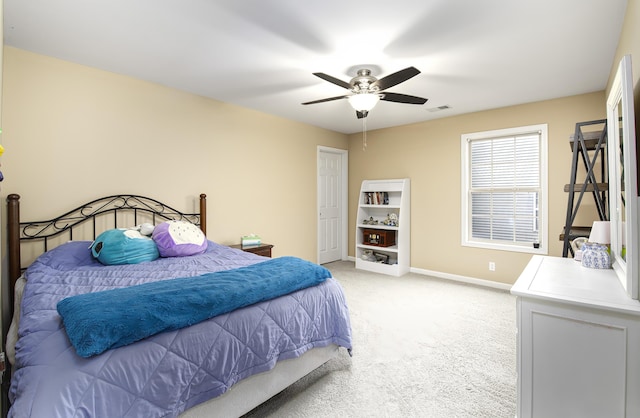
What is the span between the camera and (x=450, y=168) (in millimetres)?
4586

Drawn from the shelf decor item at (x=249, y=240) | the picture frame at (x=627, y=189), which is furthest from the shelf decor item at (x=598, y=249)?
the shelf decor item at (x=249, y=240)

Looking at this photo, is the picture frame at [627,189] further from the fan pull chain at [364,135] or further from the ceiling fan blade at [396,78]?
the fan pull chain at [364,135]

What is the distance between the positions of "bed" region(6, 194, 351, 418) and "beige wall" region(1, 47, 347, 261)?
442mm

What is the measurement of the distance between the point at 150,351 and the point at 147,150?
258 centimetres

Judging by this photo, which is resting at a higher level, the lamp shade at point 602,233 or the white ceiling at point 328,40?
the white ceiling at point 328,40

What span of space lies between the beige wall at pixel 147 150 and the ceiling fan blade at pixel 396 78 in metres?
2.21

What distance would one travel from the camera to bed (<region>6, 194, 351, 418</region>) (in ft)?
3.78

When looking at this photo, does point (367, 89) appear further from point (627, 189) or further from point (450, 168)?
point (450, 168)

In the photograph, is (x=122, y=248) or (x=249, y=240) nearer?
(x=122, y=248)

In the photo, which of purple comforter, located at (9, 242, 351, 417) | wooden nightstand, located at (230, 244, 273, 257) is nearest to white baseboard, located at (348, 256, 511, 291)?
wooden nightstand, located at (230, 244, 273, 257)

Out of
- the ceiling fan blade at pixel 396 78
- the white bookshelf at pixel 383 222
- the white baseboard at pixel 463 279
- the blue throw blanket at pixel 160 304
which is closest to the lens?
the blue throw blanket at pixel 160 304

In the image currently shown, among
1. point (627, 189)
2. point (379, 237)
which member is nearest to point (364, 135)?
point (379, 237)

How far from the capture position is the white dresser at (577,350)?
1.28 meters

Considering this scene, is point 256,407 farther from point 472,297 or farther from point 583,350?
point 472,297
